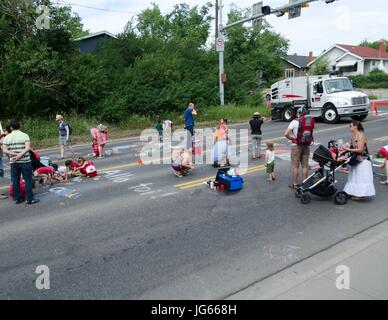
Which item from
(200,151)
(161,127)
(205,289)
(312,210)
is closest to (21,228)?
(205,289)

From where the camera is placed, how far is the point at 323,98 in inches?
860

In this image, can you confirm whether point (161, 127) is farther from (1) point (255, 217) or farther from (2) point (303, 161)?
(1) point (255, 217)

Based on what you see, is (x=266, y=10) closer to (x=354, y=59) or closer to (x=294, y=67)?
(x=354, y=59)

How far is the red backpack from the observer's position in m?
8.15

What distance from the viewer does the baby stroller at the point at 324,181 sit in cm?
757

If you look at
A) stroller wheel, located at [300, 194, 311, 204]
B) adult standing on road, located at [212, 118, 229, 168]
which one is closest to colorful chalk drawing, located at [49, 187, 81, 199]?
adult standing on road, located at [212, 118, 229, 168]

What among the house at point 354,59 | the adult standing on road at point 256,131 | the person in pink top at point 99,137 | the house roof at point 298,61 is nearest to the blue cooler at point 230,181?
the adult standing on road at point 256,131

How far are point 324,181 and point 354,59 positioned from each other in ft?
198

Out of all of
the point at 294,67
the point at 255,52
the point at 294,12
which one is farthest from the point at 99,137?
the point at 294,67

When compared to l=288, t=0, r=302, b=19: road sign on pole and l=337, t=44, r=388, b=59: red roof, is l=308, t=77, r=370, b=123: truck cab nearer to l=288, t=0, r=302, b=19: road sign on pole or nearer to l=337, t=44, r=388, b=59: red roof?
l=288, t=0, r=302, b=19: road sign on pole

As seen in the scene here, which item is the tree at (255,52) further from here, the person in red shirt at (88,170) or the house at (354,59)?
the person in red shirt at (88,170)

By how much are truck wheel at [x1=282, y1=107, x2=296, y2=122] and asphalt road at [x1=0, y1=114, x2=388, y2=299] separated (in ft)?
47.0

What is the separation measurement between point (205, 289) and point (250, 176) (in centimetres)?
598

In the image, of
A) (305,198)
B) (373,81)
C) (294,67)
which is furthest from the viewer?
(294,67)
